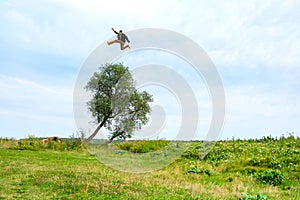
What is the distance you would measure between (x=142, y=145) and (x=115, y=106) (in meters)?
3.19

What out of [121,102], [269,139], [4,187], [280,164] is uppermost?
[121,102]

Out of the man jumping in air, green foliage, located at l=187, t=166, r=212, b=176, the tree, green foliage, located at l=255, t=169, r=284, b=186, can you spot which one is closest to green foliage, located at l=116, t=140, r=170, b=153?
the tree

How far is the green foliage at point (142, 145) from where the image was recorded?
69.5ft

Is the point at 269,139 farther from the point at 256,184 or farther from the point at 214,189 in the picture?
the point at 214,189

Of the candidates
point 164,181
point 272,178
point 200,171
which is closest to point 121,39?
point 164,181

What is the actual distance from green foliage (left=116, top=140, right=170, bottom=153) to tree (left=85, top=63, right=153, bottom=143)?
24.9 inches

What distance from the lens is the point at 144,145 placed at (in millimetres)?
22484

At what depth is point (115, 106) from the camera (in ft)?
72.9

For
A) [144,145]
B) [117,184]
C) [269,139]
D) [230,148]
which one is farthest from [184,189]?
[269,139]

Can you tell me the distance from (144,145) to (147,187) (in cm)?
1323

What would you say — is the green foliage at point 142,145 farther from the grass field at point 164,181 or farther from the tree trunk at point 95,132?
the grass field at point 164,181

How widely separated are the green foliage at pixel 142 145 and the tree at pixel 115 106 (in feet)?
2.07

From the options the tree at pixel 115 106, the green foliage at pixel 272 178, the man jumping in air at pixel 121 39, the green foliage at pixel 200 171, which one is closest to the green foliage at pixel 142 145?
the tree at pixel 115 106

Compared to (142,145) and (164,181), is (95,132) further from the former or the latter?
(164,181)
